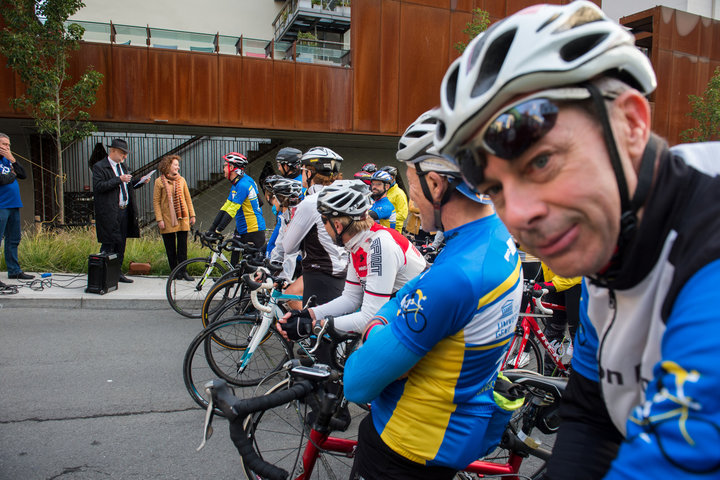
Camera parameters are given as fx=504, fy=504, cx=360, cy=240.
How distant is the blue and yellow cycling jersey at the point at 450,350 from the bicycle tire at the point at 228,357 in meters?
2.88

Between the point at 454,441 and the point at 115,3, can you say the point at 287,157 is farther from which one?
the point at 115,3

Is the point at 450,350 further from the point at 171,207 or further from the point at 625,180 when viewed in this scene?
the point at 171,207

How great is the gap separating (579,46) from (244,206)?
7416mm

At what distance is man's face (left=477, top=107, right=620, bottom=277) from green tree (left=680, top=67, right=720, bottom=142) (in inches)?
927

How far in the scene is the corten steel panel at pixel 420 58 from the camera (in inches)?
714

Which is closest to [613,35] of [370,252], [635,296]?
[635,296]

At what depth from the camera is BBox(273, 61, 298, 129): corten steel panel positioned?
1694 centimetres

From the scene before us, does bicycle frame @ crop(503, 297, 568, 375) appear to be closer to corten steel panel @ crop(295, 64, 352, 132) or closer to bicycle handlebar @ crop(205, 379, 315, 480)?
bicycle handlebar @ crop(205, 379, 315, 480)

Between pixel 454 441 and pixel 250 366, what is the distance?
3.37m

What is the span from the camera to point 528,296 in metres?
5.26

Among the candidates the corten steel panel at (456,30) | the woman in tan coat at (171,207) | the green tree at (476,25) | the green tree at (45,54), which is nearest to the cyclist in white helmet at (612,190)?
the woman in tan coat at (171,207)

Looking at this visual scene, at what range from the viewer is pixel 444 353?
1.75m

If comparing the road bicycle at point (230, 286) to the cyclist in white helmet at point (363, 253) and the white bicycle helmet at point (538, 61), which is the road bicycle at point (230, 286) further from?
the white bicycle helmet at point (538, 61)

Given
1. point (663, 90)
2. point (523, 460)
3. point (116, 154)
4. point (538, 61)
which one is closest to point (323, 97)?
point (116, 154)
